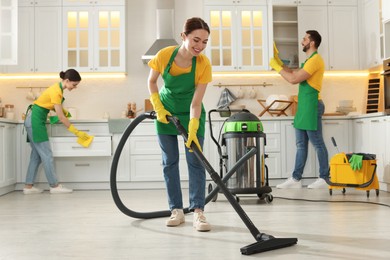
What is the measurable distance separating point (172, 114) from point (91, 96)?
346cm

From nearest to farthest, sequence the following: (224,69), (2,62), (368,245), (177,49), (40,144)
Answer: (368,245)
(177,49)
(40,144)
(2,62)
(224,69)

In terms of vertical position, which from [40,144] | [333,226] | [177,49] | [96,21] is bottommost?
[333,226]

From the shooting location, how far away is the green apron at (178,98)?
9.97 ft

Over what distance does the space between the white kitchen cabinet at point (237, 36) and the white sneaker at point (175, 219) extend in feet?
10.7

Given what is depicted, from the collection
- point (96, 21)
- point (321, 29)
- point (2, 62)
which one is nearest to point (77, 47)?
point (96, 21)

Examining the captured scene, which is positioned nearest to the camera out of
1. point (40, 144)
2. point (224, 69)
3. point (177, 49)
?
point (177, 49)

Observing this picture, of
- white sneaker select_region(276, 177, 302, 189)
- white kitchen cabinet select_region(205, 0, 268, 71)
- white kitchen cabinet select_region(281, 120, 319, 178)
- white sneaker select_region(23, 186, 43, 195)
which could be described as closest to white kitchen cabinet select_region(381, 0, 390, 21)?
white kitchen cabinet select_region(205, 0, 268, 71)

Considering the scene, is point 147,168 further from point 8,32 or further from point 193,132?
point 193,132

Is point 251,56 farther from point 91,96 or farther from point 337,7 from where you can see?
point 91,96

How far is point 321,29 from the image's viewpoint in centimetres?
632

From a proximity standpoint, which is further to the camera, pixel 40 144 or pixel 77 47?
pixel 77 47

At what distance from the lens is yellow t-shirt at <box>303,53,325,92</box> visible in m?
5.31

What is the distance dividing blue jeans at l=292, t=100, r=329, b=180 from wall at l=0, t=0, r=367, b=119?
1.05 meters

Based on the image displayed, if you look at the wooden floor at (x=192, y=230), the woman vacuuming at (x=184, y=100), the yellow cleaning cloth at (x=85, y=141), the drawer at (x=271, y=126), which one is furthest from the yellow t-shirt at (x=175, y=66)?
the drawer at (x=271, y=126)
